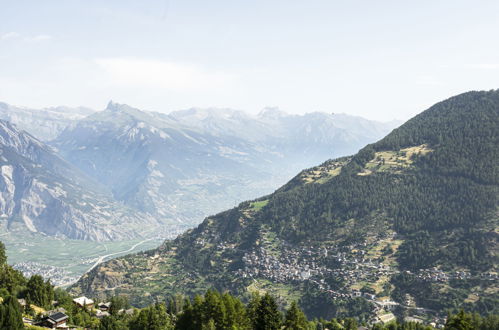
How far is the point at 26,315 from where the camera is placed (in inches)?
4712

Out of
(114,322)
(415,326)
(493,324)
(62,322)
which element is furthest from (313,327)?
(62,322)

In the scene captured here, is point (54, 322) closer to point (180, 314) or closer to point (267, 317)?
point (180, 314)

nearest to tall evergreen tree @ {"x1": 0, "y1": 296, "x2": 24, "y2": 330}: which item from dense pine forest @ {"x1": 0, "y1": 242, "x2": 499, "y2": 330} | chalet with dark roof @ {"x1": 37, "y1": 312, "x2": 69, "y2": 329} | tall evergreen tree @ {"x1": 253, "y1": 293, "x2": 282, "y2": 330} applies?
dense pine forest @ {"x1": 0, "y1": 242, "x2": 499, "y2": 330}

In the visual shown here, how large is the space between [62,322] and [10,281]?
3948cm

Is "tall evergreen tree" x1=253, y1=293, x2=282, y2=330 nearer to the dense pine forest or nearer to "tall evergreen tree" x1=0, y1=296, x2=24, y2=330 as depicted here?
the dense pine forest

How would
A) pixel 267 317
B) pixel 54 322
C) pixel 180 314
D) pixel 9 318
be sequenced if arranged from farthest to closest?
pixel 180 314, pixel 54 322, pixel 267 317, pixel 9 318

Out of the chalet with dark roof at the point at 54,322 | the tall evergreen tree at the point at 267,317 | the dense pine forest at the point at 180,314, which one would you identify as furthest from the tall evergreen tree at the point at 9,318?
the tall evergreen tree at the point at 267,317

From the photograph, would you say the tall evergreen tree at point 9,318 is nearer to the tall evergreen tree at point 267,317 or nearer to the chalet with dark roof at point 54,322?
the chalet with dark roof at point 54,322

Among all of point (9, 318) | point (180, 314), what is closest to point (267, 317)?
point (180, 314)

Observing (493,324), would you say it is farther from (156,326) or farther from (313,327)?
(156,326)

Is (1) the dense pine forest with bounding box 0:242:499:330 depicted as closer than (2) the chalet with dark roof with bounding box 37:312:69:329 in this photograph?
Yes

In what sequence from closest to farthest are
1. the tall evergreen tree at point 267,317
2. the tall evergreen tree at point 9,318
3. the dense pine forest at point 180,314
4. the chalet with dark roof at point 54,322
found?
the tall evergreen tree at point 9,318
the tall evergreen tree at point 267,317
the dense pine forest at point 180,314
the chalet with dark roof at point 54,322

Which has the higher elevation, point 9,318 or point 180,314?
point 9,318

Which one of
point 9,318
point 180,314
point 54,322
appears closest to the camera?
point 9,318
